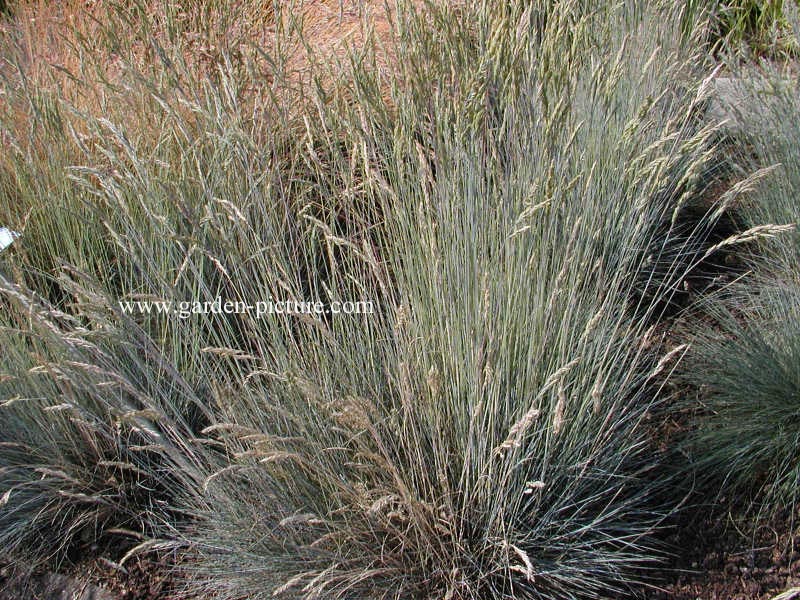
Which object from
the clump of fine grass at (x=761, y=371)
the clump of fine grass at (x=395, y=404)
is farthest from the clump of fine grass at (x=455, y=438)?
the clump of fine grass at (x=761, y=371)

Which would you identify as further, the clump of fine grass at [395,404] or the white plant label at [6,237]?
the white plant label at [6,237]

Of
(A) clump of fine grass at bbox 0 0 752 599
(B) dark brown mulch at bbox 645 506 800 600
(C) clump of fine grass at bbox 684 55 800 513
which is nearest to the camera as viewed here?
(A) clump of fine grass at bbox 0 0 752 599

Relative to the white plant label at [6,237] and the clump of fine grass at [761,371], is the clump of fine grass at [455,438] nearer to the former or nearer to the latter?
the clump of fine grass at [761,371]

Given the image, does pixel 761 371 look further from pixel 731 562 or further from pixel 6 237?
pixel 6 237

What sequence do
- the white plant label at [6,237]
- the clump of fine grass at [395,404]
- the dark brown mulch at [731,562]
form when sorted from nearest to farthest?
1. the clump of fine grass at [395,404]
2. the dark brown mulch at [731,562]
3. the white plant label at [6,237]

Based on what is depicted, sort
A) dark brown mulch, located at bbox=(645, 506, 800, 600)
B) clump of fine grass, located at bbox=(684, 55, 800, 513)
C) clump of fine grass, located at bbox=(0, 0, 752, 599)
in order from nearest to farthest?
clump of fine grass, located at bbox=(0, 0, 752, 599), dark brown mulch, located at bbox=(645, 506, 800, 600), clump of fine grass, located at bbox=(684, 55, 800, 513)

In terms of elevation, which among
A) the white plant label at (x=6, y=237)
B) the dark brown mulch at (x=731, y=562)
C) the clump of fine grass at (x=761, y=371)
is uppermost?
the white plant label at (x=6, y=237)

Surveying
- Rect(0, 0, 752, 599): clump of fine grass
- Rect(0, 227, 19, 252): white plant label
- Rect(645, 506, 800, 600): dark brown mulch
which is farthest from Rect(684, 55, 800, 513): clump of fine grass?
Rect(0, 227, 19, 252): white plant label

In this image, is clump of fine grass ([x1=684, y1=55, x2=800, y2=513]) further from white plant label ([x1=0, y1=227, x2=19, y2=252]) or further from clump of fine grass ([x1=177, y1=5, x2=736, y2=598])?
white plant label ([x1=0, y1=227, x2=19, y2=252])

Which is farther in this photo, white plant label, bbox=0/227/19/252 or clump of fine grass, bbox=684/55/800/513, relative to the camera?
white plant label, bbox=0/227/19/252

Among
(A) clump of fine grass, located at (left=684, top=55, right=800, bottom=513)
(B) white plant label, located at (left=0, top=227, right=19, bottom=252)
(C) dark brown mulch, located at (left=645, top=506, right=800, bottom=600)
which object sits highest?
(B) white plant label, located at (left=0, top=227, right=19, bottom=252)

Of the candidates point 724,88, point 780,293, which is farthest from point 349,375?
point 724,88

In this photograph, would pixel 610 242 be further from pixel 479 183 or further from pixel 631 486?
pixel 631 486

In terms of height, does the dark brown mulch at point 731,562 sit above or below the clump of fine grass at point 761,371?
below
